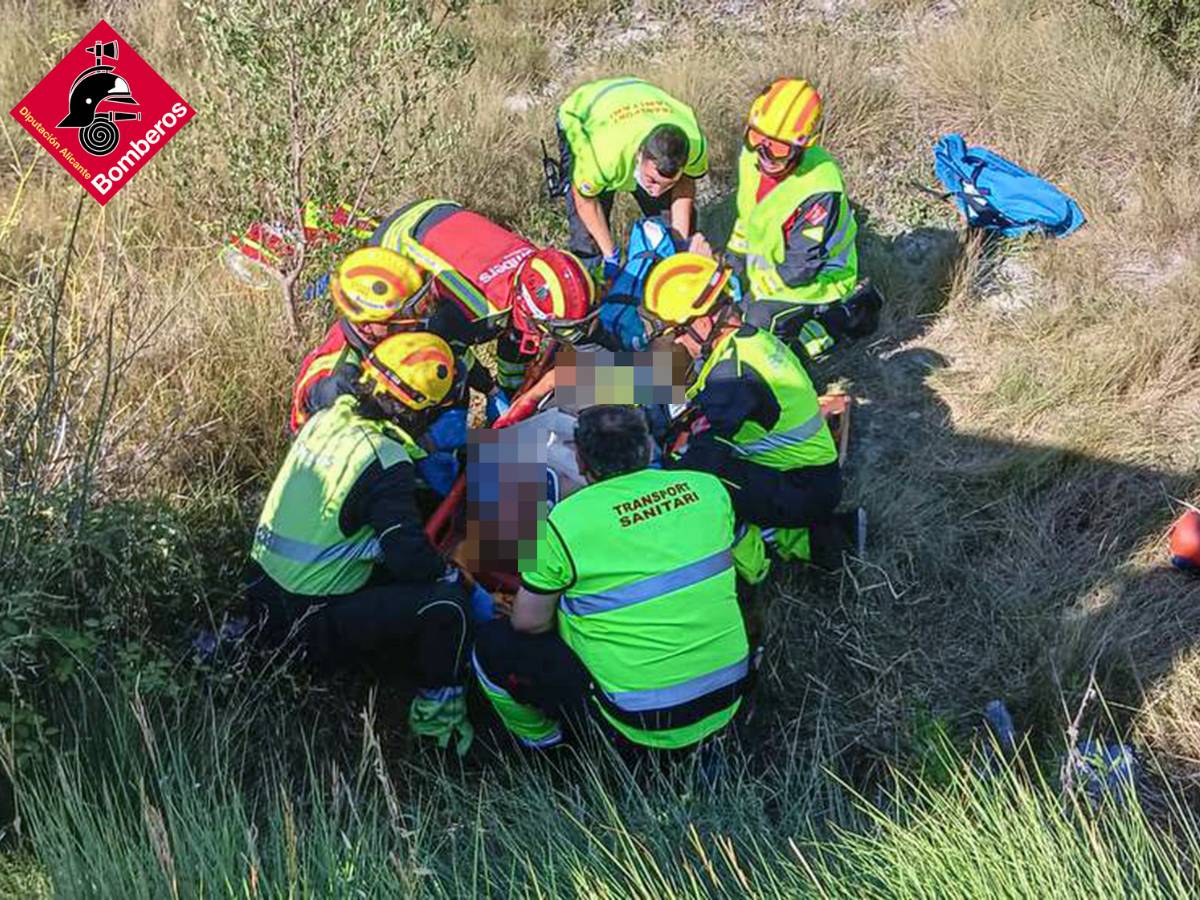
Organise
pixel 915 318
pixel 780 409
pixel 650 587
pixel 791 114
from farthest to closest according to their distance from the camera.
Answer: pixel 915 318 → pixel 791 114 → pixel 780 409 → pixel 650 587

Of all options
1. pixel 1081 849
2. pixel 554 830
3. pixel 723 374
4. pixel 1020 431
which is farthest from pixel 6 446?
pixel 1020 431

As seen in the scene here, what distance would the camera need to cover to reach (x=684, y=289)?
15.9 feet

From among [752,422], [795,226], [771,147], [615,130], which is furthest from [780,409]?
[615,130]

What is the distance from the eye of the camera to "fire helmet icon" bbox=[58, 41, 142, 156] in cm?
413

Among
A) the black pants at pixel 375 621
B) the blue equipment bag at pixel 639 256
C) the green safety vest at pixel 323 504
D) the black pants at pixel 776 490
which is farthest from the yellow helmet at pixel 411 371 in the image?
the blue equipment bag at pixel 639 256

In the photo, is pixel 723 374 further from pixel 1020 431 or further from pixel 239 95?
pixel 239 95

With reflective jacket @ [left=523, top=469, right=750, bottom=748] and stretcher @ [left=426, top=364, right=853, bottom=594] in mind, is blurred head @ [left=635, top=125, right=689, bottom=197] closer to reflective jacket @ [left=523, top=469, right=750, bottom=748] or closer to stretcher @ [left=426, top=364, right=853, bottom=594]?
stretcher @ [left=426, top=364, right=853, bottom=594]

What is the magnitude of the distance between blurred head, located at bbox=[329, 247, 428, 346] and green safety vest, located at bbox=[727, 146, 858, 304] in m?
1.99

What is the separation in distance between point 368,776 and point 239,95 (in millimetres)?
3401

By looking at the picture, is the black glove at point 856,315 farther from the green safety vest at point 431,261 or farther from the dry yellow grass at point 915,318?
the green safety vest at point 431,261

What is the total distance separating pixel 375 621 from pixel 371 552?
25cm

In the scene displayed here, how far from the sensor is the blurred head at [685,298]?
4.84 metres

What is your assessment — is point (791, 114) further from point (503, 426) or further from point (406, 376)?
point (406, 376)

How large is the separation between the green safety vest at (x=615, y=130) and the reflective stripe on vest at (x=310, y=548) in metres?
2.68
